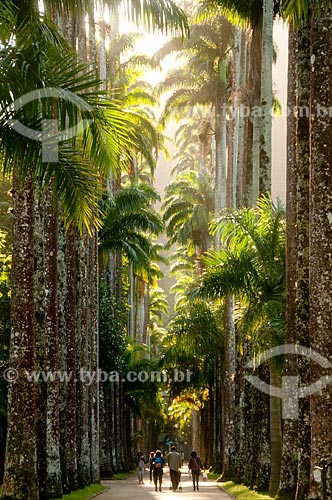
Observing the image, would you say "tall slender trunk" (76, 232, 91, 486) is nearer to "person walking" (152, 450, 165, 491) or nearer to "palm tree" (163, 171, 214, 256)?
"person walking" (152, 450, 165, 491)

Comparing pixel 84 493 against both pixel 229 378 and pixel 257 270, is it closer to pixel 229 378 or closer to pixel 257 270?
pixel 257 270

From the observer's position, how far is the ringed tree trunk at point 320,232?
13.9 m

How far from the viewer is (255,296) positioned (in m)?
23.8

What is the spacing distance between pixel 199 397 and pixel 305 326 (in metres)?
39.6

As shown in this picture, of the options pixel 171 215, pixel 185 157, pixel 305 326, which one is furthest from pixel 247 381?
pixel 185 157

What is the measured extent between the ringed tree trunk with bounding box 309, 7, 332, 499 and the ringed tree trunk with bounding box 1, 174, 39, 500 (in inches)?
210

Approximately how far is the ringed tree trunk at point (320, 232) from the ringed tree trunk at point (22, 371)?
17.5ft

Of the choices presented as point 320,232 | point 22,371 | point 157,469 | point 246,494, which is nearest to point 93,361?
point 157,469

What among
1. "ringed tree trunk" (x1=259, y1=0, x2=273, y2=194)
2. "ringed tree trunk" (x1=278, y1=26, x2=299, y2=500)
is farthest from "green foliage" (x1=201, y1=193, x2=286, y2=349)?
"ringed tree trunk" (x1=259, y1=0, x2=273, y2=194)

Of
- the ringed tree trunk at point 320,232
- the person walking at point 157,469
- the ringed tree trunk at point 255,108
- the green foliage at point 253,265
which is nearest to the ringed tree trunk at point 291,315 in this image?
the green foliage at point 253,265

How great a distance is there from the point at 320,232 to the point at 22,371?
5968 millimetres

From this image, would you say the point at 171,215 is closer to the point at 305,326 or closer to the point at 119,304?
the point at 119,304

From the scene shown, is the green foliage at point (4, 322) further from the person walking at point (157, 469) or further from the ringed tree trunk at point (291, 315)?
the ringed tree trunk at point (291, 315)

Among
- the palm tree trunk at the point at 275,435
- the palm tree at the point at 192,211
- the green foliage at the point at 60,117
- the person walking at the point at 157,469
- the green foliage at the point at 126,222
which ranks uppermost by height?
the palm tree at the point at 192,211
